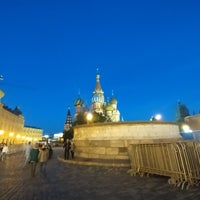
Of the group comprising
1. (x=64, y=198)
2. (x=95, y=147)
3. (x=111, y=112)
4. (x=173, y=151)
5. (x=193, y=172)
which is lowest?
(x=64, y=198)

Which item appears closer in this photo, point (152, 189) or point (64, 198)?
point (64, 198)

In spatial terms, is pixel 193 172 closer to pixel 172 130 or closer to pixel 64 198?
pixel 64 198

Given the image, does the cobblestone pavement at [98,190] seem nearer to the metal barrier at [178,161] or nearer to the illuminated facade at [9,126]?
the metal barrier at [178,161]

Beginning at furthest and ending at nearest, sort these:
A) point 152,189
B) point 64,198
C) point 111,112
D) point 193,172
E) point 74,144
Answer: point 111,112, point 74,144, point 193,172, point 152,189, point 64,198

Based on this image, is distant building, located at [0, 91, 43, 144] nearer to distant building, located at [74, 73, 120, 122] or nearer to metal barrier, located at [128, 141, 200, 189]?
distant building, located at [74, 73, 120, 122]

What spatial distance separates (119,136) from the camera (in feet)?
53.8

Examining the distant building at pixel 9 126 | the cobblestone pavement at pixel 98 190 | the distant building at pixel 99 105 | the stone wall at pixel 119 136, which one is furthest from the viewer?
the distant building at pixel 99 105

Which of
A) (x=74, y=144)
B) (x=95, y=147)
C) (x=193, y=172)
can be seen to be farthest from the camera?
(x=74, y=144)

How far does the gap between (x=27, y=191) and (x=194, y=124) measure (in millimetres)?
19006

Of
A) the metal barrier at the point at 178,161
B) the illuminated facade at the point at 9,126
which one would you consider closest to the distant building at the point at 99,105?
the illuminated facade at the point at 9,126

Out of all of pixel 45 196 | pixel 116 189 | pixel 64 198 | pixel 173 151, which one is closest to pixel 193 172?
pixel 173 151

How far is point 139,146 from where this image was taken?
35.9 ft

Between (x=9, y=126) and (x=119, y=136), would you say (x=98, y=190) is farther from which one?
(x=9, y=126)

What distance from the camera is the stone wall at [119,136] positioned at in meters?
16.0
